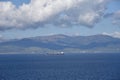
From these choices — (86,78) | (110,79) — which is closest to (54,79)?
(86,78)

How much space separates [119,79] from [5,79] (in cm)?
4110

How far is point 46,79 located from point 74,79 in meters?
10.3

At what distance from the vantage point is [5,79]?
120 meters

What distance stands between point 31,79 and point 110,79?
28.3 m

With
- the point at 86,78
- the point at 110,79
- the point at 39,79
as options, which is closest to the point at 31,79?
the point at 39,79

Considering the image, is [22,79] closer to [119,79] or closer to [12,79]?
[12,79]

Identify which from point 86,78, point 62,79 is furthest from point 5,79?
point 86,78

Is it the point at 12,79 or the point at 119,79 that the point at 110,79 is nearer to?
the point at 119,79

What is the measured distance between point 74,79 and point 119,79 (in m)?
15.8

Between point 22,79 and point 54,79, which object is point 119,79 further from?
point 22,79

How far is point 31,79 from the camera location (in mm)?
118688

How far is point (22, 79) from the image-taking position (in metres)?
120

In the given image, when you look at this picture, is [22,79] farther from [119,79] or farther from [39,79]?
[119,79]

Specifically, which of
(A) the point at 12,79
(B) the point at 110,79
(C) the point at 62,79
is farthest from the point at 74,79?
(A) the point at 12,79
